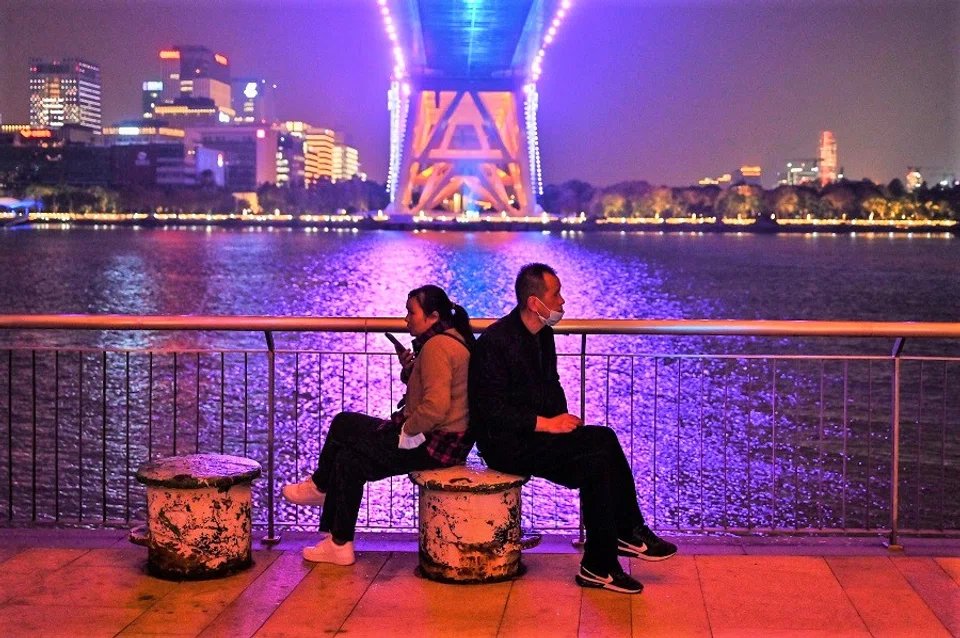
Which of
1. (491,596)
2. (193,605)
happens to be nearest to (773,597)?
(491,596)

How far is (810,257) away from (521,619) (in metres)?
76.8

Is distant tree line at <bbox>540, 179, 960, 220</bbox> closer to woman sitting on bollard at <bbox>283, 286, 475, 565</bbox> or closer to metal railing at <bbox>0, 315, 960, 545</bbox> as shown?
metal railing at <bbox>0, 315, 960, 545</bbox>

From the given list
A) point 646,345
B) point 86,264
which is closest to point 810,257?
point 86,264

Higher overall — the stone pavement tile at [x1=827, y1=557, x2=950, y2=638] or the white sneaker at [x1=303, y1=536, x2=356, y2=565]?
the white sneaker at [x1=303, y1=536, x2=356, y2=565]

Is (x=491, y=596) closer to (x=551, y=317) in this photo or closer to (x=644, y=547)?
(x=644, y=547)

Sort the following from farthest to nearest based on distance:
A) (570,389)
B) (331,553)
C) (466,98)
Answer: (466,98) → (570,389) → (331,553)

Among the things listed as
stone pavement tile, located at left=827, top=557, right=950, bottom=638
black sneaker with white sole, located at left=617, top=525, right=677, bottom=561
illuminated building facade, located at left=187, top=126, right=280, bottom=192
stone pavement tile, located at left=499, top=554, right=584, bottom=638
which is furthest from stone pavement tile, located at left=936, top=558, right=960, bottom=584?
illuminated building facade, located at left=187, top=126, right=280, bottom=192

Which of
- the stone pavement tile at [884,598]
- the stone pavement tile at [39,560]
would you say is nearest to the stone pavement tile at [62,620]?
the stone pavement tile at [39,560]

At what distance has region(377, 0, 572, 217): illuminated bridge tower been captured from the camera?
8362cm

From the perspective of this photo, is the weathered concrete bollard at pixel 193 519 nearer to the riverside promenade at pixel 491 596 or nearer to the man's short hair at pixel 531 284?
the riverside promenade at pixel 491 596

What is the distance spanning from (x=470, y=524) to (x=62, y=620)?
1688 mm

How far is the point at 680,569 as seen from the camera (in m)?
5.93

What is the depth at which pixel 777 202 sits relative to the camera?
15175cm

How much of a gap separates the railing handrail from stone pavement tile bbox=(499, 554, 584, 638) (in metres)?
1.07
